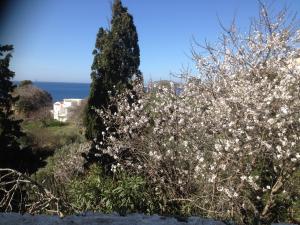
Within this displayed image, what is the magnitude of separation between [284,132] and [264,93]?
0.85 m

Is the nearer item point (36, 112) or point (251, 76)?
point (251, 76)

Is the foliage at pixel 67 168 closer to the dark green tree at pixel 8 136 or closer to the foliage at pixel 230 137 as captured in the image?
the dark green tree at pixel 8 136

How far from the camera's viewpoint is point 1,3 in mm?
3314

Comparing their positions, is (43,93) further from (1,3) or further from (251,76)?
(1,3)

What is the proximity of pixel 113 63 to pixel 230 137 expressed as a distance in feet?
21.0

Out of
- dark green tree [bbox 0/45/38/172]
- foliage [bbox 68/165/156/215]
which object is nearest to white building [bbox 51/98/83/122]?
dark green tree [bbox 0/45/38/172]

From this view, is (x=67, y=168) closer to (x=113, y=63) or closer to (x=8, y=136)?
(x=8, y=136)

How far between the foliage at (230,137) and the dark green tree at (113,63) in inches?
106

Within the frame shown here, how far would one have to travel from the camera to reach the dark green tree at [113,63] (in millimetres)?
10602

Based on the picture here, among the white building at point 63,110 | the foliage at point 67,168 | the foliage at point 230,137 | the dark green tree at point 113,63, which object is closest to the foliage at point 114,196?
the foliage at point 230,137

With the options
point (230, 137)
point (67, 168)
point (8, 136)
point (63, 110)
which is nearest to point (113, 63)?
point (67, 168)

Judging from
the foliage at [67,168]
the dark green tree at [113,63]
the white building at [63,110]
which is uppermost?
the dark green tree at [113,63]

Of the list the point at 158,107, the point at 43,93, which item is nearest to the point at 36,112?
the point at 43,93

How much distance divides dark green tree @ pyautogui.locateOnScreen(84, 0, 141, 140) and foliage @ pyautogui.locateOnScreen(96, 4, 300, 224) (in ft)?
8.80
